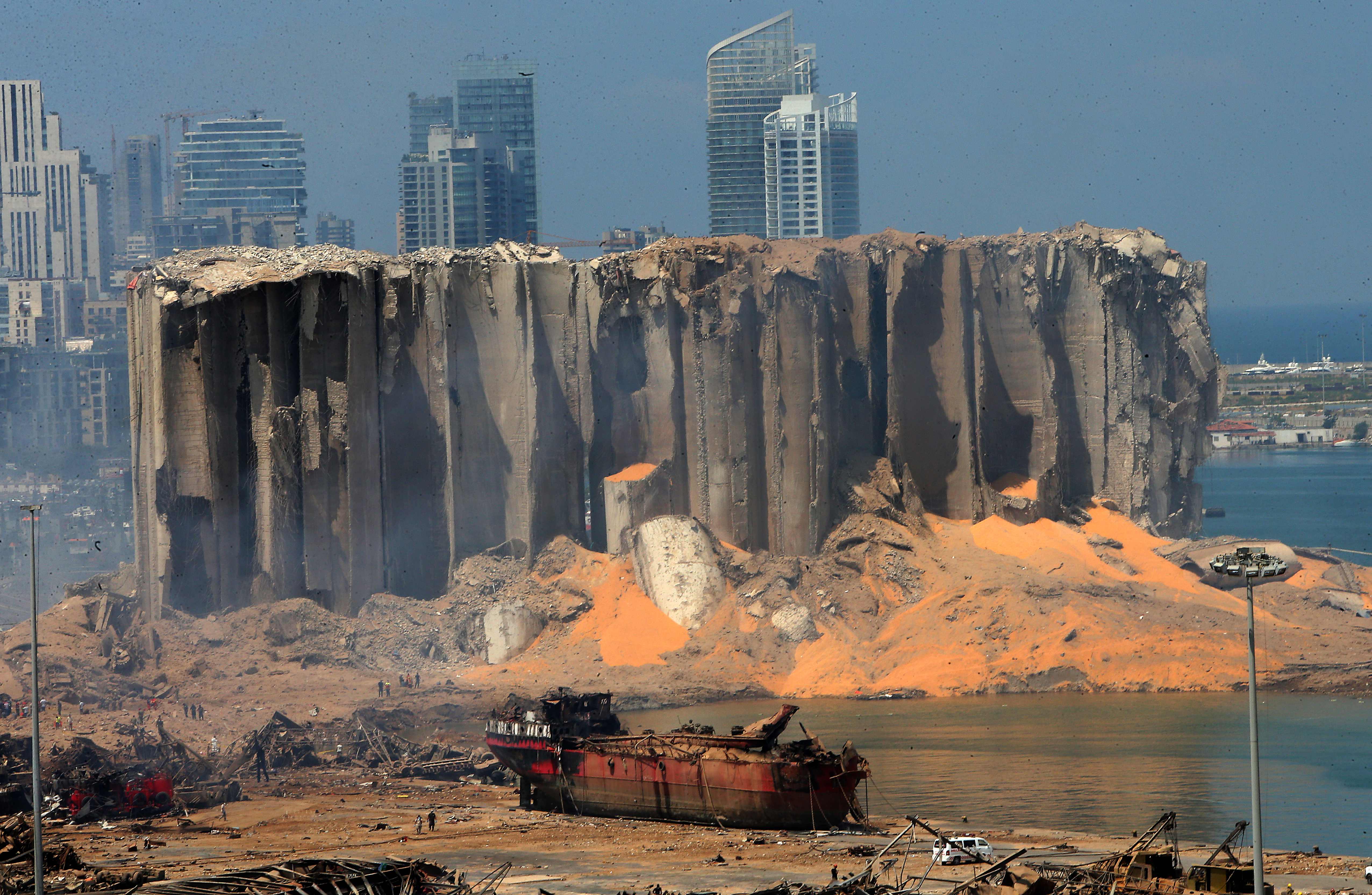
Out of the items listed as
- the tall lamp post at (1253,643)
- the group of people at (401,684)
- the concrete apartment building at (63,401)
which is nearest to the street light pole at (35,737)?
the tall lamp post at (1253,643)

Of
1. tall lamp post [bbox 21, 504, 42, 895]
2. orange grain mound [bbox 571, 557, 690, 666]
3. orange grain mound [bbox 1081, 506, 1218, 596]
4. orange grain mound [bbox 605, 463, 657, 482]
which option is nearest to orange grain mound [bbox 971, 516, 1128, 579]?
orange grain mound [bbox 1081, 506, 1218, 596]

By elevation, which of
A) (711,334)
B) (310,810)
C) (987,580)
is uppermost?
(711,334)

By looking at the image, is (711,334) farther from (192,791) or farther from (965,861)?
(965,861)

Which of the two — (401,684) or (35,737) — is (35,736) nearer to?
(35,737)

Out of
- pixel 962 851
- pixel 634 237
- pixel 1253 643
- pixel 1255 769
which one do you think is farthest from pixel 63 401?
pixel 1255 769

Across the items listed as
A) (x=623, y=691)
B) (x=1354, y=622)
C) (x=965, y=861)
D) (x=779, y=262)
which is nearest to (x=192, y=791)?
(x=623, y=691)

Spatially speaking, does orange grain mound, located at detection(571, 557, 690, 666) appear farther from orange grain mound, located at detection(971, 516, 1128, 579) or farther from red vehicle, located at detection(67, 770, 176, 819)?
red vehicle, located at detection(67, 770, 176, 819)

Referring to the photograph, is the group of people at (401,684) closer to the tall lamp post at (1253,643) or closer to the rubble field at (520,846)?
the rubble field at (520,846)
